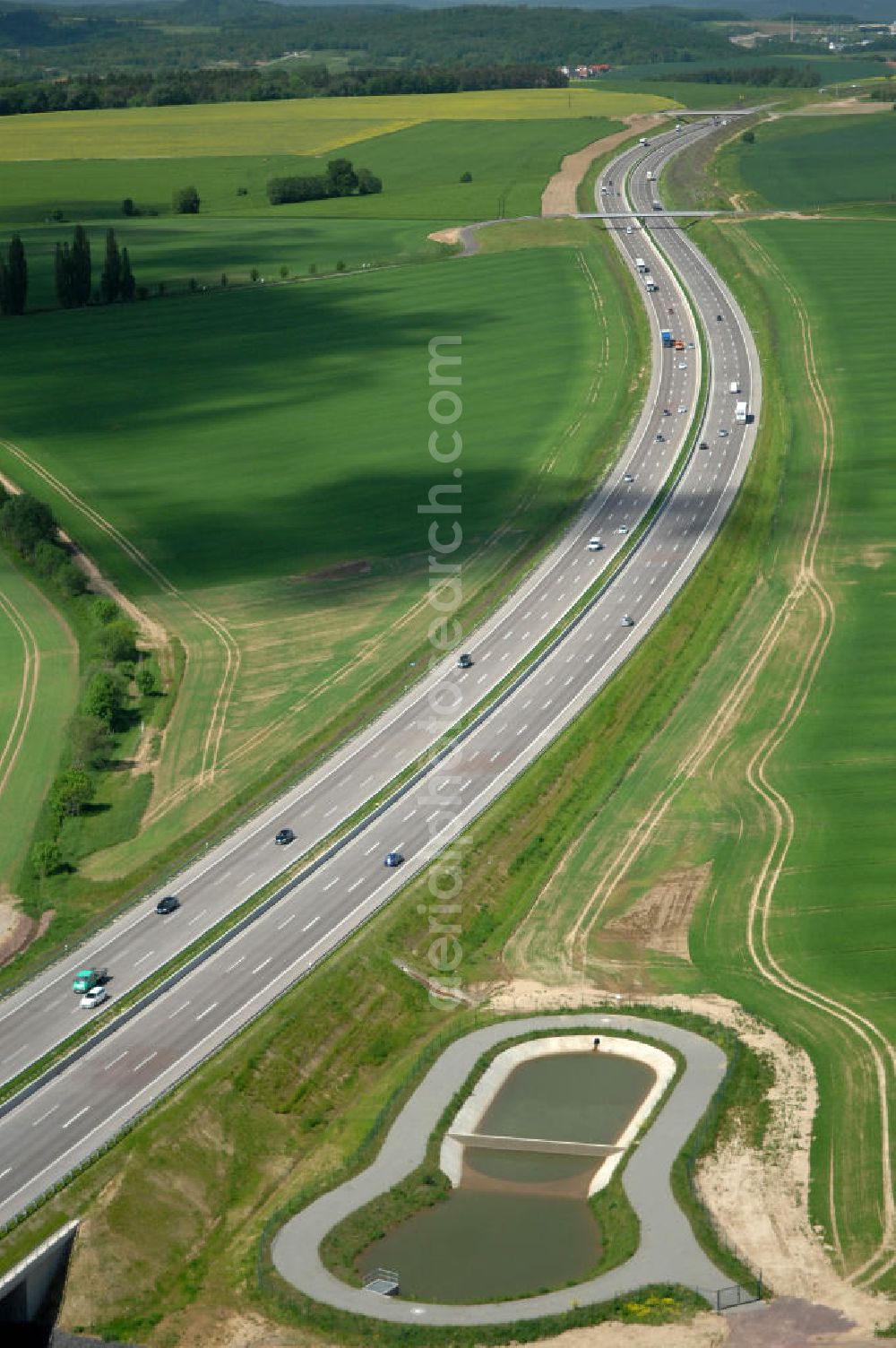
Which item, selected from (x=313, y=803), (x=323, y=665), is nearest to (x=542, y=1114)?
(x=313, y=803)

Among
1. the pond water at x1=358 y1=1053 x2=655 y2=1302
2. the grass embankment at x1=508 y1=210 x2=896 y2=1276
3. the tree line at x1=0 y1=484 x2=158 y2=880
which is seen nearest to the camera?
the pond water at x1=358 y1=1053 x2=655 y2=1302

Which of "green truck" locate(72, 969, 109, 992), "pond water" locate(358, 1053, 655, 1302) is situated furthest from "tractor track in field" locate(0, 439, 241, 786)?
"pond water" locate(358, 1053, 655, 1302)

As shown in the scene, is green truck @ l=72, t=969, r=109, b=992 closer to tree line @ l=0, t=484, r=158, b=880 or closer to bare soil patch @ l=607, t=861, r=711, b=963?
tree line @ l=0, t=484, r=158, b=880

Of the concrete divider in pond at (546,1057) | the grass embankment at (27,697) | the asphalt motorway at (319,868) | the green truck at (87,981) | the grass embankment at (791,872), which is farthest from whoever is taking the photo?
the grass embankment at (27,697)

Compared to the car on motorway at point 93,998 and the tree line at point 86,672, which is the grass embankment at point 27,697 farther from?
the car on motorway at point 93,998

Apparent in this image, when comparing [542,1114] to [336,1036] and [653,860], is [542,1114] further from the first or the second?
[653,860]

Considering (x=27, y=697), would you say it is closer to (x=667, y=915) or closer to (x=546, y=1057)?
(x=667, y=915)

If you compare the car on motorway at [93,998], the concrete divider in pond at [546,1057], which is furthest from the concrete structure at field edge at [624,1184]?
the car on motorway at [93,998]
